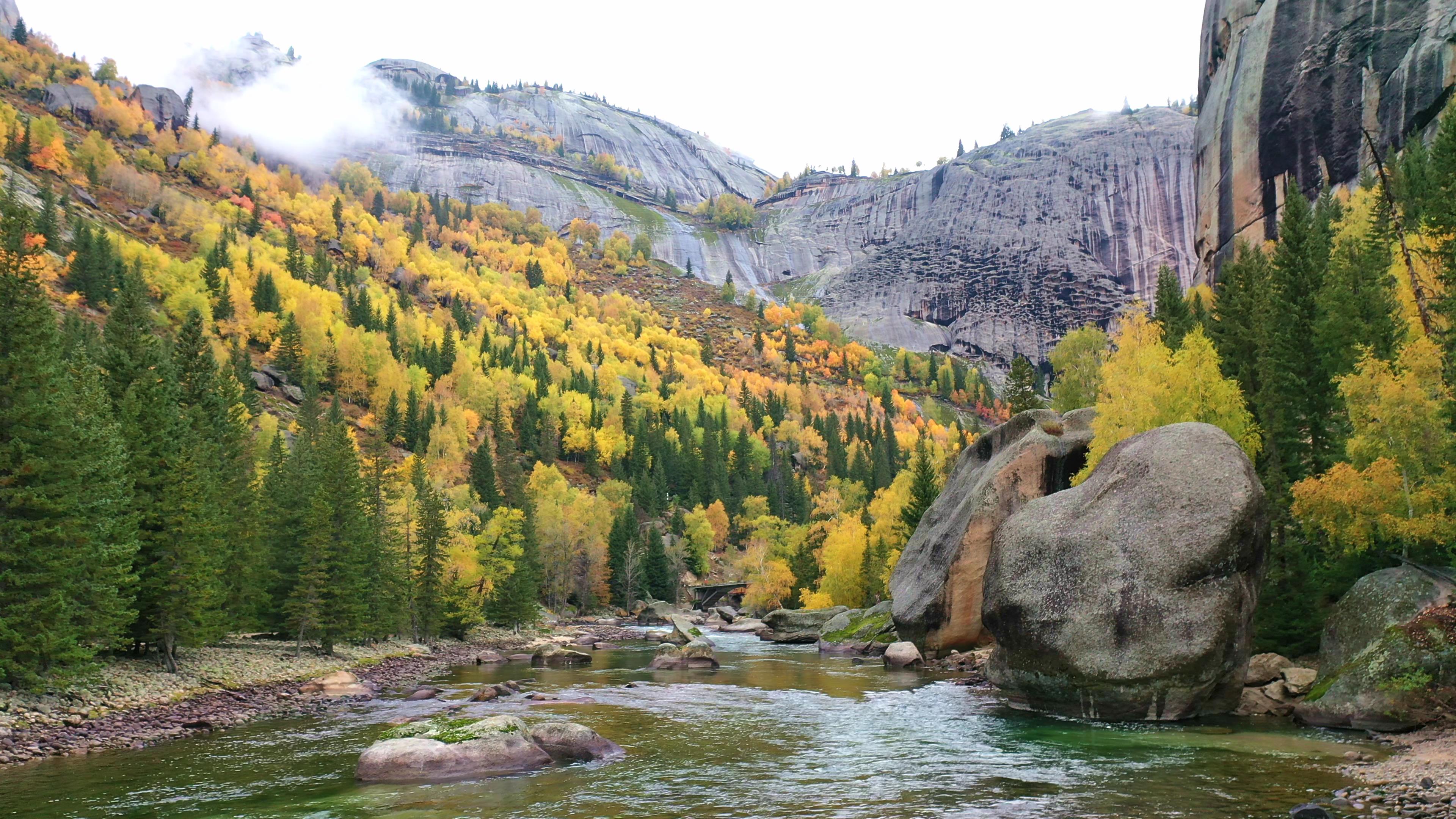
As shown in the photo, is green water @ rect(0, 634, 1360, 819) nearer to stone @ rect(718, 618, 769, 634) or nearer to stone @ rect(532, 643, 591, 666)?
stone @ rect(532, 643, 591, 666)

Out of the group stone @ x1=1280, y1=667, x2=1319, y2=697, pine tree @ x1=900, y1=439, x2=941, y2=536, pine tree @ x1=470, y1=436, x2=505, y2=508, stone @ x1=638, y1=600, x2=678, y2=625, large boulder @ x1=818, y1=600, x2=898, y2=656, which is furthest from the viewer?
pine tree @ x1=470, y1=436, x2=505, y2=508

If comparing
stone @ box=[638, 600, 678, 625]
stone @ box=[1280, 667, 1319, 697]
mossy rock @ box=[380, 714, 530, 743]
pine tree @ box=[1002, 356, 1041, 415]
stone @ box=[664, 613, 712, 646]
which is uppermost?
pine tree @ box=[1002, 356, 1041, 415]

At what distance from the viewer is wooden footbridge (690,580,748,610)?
395 feet

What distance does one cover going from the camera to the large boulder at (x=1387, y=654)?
20.4 m

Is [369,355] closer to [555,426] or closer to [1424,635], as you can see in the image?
[555,426]

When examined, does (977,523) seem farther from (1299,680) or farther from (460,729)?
(460,729)

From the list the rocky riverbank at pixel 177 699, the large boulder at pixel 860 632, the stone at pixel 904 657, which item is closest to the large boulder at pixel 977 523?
the stone at pixel 904 657

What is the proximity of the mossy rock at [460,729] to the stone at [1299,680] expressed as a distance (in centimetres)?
2467

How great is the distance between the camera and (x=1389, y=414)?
26.0 m

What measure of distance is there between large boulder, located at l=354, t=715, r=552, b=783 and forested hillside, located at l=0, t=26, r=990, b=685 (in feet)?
46.2

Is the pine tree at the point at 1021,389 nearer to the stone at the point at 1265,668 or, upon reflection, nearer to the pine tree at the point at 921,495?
the pine tree at the point at 921,495

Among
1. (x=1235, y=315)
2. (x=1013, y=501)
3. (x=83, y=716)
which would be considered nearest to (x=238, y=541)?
(x=83, y=716)

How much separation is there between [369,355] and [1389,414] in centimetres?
15127

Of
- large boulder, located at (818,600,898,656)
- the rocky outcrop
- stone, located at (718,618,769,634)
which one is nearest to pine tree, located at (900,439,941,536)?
large boulder, located at (818,600,898,656)
